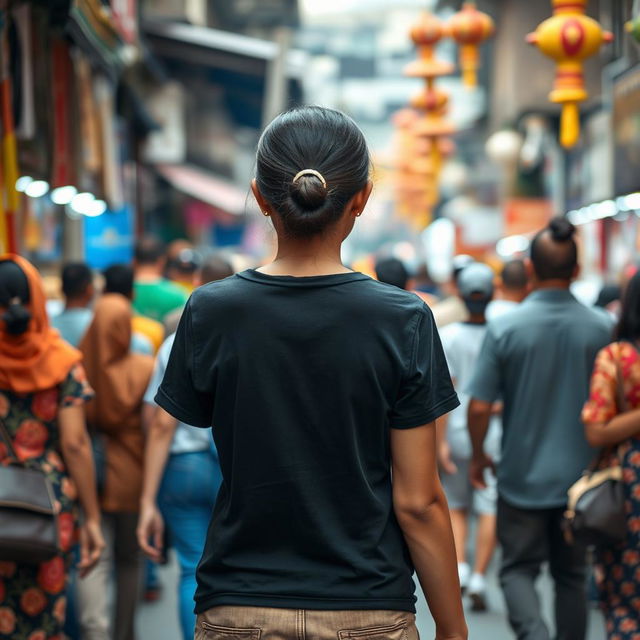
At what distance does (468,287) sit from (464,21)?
5.36 meters

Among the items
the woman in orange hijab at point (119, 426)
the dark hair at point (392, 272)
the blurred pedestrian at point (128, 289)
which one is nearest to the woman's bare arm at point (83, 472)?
the woman in orange hijab at point (119, 426)

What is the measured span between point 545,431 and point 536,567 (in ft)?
1.99

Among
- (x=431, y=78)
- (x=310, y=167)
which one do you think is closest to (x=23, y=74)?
(x=310, y=167)

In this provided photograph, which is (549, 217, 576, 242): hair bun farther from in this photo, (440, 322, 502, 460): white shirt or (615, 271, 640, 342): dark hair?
(440, 322, 502, 460): white shirt

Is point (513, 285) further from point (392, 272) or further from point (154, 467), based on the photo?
point (154, 467)

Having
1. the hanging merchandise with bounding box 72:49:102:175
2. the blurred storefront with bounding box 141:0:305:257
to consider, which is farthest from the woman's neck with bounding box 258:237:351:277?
the blurred storefront with bounding box 141:0:305:257

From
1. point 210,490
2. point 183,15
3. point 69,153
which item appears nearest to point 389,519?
point 210,490

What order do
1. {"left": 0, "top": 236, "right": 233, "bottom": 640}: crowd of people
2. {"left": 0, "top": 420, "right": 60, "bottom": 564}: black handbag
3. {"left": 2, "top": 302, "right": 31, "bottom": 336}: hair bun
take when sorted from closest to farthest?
{"left": 0, "top": 420, "right": 60, "bottom": 564}: black handbag, {"left": 2, "top": 302, "right": 31, "bottom": 336}: hair bun, {"left": 0, "top": 236, "right": 233, "bottom": 640}: crowd of people

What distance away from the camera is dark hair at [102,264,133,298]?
21.9 ft

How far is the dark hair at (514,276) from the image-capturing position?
8.31 metres

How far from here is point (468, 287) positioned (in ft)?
23.9

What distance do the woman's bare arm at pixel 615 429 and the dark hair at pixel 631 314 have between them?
0.97 feet

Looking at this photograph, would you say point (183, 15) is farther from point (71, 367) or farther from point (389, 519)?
point (389, 519)

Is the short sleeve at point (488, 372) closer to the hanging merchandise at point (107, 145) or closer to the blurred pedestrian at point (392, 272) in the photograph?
the blurred pedestrian at point (392, 272)
